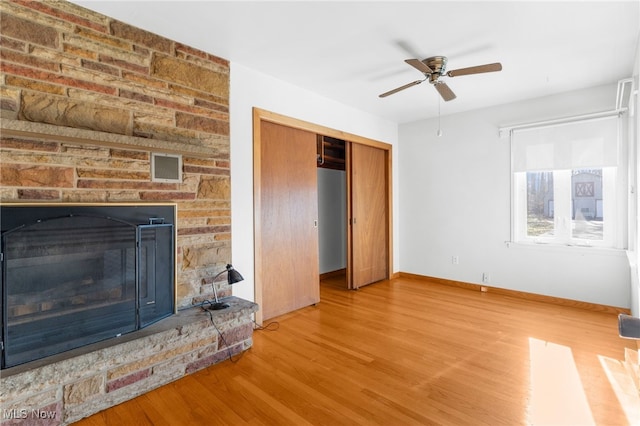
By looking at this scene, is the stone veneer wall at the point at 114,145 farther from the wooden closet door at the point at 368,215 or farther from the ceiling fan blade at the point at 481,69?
the wooden closet door at the point at 368,215

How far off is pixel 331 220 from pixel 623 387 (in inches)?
153

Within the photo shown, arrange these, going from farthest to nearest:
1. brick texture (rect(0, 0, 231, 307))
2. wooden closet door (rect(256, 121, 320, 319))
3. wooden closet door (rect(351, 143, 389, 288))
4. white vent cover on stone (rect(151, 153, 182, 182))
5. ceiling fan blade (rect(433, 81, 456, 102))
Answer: wooden closet door (rect(351, 143, 389, 288)), wooden closet door (rect(256, 121, 320, 319)), ceiling fan blade (rect(433, 81, 456, 102)), white vent cover on stone (rect(151, 153, 182, 182)), brick texture (rect(0, 0, 231, 307))

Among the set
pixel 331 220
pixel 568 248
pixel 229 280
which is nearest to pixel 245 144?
pixel 229 280

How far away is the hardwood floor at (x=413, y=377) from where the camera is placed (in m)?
1.82

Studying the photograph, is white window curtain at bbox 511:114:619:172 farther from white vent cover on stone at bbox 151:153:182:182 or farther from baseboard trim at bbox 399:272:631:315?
white vent cover on stone at bbox 151:153:182:182

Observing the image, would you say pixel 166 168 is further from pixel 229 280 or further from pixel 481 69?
pixel 481 69

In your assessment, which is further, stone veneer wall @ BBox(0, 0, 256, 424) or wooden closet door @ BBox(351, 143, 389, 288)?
wooden closet door @ BBox(351, 143, 389, 288)

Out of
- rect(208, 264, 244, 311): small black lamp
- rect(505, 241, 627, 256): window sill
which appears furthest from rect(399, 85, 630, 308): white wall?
rect(208, 264, 244, 311): small black lamp

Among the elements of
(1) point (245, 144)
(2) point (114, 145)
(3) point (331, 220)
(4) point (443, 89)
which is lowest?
A: (3) point (331, 220)

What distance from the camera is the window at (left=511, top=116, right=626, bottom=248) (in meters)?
3.49

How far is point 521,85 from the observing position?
3539 mm

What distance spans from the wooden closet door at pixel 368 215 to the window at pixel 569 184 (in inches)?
70.9

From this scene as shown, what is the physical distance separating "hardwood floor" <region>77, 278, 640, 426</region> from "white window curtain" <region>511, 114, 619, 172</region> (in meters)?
1.72

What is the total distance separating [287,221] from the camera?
3557 millimetres
